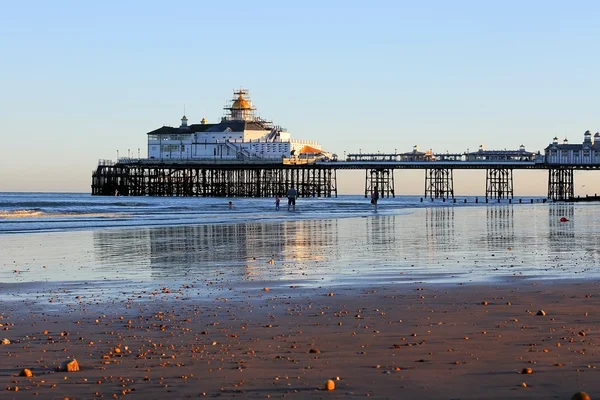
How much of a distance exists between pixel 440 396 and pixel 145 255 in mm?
13339

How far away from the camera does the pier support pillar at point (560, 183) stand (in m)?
92.1

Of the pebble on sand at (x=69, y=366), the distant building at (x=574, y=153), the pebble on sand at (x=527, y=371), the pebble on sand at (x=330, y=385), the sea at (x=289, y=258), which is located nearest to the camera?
the pebble on sand at (x=330, y=385)

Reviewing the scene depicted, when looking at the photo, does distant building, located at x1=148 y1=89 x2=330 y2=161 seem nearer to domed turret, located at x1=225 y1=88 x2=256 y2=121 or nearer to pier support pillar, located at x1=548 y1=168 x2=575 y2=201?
domed turret, located at x1=225 y1=88 x2=256 y2=121

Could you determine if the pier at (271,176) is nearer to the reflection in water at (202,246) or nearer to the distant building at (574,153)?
the distant building at (574,153)

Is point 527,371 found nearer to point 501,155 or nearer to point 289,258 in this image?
point 289,258

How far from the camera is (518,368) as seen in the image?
23.1 feet

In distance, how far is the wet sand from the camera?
6.58 meters

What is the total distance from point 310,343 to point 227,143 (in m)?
102

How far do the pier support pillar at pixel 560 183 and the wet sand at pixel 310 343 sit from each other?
83.4 metres

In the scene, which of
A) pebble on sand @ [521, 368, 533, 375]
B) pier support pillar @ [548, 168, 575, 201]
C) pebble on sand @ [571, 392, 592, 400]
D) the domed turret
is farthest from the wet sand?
the domed turret

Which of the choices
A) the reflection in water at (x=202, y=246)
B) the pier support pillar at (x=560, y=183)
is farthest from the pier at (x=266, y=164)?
the reflection in water at (x=202, y=246)

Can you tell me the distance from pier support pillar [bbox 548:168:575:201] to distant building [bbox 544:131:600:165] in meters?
1.03

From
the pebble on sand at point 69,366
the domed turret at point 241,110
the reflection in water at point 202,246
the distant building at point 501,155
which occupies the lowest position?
the reflection in water at point 202,246

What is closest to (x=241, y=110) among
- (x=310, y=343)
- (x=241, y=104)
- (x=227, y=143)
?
(x=241, y=104)
